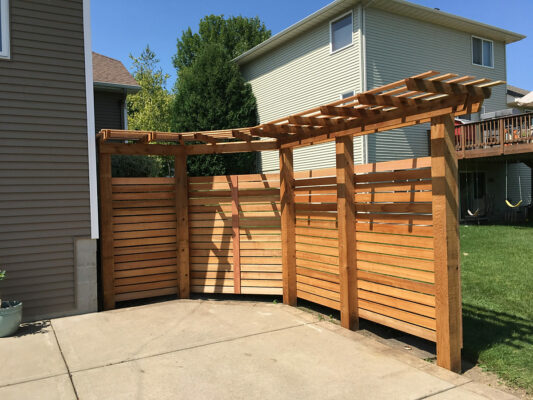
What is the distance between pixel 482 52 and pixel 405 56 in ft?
15.4

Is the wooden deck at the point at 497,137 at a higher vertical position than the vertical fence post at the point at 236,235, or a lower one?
higher

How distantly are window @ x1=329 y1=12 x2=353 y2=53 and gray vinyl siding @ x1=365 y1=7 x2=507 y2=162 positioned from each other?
0.65 meters

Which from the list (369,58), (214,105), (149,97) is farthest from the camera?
(149,97)

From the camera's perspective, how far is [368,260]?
4934 mm

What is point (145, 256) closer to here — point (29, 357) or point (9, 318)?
point (9, 318)

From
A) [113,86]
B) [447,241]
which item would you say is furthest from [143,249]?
[113,86]

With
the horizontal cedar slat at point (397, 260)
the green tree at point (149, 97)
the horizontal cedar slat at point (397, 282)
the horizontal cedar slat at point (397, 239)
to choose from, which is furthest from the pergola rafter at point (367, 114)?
the green tree at point (149, 97)

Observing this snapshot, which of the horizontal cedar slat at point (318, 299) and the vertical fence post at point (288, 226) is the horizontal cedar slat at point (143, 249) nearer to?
the vertical fence post at point (288, 226)

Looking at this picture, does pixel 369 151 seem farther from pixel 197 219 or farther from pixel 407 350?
pixel 407 350

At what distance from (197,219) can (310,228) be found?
201 cm

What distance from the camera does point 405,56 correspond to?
14.5 meters

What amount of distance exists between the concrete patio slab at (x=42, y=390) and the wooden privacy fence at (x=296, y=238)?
262cm

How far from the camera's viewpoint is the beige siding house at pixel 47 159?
5586mm

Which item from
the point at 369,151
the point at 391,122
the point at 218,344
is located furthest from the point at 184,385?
the point at 369,151
